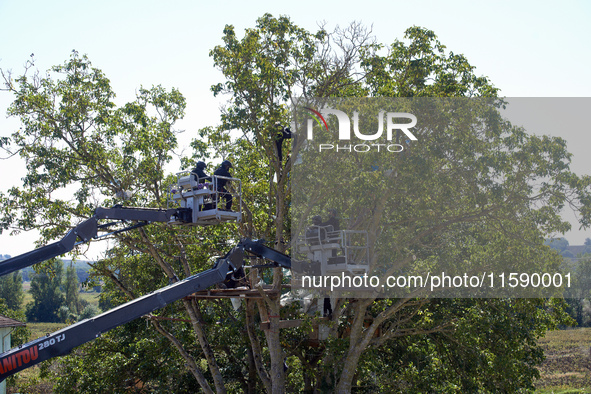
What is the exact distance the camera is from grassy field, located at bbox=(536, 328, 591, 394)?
37.8 meters

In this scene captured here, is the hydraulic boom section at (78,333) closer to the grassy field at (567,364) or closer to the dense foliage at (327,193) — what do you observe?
the dense foliage at (327,193)

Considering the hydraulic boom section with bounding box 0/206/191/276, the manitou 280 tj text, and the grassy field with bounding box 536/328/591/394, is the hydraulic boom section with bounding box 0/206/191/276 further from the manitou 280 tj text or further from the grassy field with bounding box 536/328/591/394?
the grassy field with bounding box 536/328/591/394

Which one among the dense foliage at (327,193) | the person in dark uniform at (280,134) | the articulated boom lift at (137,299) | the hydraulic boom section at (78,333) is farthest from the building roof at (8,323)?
the hydraulic boom section at (78,333)

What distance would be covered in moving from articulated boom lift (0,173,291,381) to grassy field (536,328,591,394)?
1093 inches

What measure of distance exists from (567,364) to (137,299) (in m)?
45.8

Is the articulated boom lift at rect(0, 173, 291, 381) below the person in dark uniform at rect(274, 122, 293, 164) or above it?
below

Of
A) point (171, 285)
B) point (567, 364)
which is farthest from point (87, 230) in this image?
point (567, 364)

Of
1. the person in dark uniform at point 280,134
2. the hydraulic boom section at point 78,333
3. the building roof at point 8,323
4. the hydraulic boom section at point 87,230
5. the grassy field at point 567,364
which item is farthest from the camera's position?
the grassy field at point 567,364

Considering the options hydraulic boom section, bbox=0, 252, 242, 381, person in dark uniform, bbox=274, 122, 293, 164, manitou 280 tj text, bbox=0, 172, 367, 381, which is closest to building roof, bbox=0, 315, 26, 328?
manitou 280 tj text, bbox=0, 172, 367, 381

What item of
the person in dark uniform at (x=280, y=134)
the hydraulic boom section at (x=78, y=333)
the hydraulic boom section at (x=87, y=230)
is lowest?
the hydraulic boom section at (x=78, y=333)

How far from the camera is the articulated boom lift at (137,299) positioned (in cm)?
901

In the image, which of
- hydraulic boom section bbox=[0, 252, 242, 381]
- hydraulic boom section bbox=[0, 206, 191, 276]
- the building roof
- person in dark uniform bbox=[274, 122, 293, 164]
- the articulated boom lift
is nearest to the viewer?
hydraulic boom section bbox=[0, 252, 242, 381]

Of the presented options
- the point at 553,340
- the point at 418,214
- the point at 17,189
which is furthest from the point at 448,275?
the point at 553,340

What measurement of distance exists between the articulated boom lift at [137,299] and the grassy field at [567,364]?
27.8m
